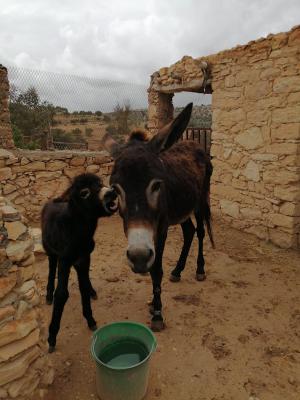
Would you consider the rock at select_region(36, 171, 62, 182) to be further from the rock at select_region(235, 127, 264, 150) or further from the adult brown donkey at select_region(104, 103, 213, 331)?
the rock at select_region(235, 127, 264, 150)

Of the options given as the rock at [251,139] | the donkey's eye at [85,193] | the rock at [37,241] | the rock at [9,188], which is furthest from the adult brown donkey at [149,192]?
the rock at [9,188]

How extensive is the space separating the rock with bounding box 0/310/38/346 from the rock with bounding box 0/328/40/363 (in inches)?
1.3

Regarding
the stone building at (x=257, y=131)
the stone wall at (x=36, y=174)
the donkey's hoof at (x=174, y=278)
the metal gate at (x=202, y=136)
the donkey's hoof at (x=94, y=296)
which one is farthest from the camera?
the metal gate at (x=202, y=136)

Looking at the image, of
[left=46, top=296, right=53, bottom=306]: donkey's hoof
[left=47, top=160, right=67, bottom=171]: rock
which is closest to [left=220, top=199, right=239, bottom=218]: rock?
[left=47, top=160, right=67, bottom=171]: rock

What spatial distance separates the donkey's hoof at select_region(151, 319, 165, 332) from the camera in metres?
3.25

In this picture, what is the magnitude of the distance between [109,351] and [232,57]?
5276 mm

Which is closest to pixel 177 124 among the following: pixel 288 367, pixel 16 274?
pixel 16 274

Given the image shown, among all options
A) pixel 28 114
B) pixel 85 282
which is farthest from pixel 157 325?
pixel 28 114

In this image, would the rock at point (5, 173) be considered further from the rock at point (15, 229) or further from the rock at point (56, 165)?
the rock at point (15, 229)

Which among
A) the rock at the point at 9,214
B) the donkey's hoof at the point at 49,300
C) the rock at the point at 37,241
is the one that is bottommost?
the donkey's hoof at the point at 49,300

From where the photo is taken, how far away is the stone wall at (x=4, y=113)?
7.92m

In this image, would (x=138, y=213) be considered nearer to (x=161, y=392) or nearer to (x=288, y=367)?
(x=161, y=392)

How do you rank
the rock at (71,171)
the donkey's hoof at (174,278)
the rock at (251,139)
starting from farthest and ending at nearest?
1. the rock at (71,171)
2. the rock at (251,139)
3. the donkey's hoof at (174,278)

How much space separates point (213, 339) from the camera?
312 centimetres
